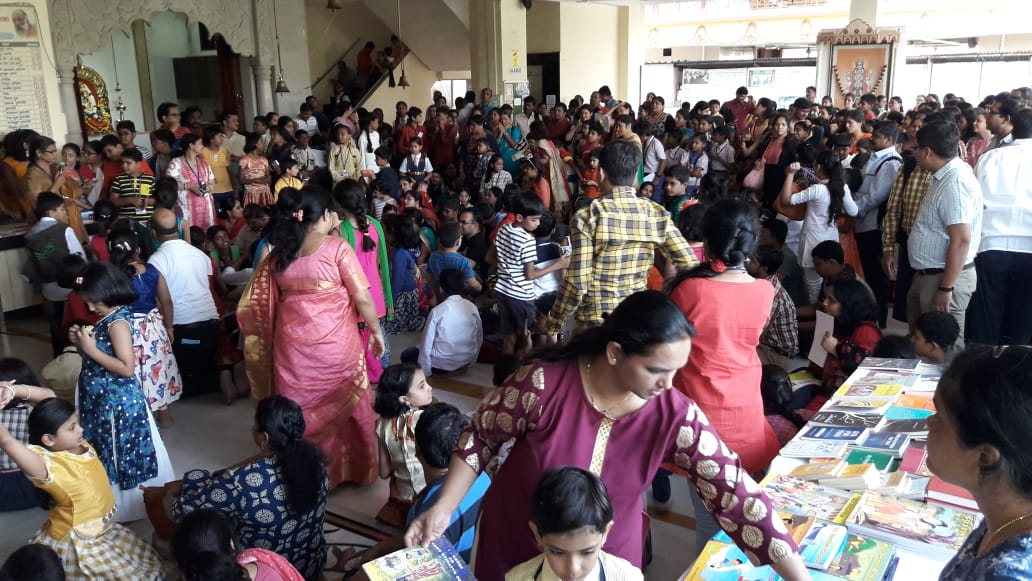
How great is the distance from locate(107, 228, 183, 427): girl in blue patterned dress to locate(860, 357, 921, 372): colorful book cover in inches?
131

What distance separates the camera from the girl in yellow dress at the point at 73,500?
2668mm

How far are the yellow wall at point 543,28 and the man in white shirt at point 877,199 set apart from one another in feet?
29.0

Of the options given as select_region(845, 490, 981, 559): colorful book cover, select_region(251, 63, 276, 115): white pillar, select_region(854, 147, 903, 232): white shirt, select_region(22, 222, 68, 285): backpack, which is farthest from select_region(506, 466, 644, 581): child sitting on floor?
select_region(251, 63, 276, 115): white pillar

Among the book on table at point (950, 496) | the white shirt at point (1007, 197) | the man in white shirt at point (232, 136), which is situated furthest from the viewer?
the man in white shirt at point (232, 136)

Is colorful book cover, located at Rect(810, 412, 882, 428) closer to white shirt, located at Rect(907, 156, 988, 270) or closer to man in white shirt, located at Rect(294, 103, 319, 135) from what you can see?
white shirt, located at Rect(907, 156, 988, 270)

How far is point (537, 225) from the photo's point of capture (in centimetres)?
471

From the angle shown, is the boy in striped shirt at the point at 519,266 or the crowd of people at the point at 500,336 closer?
the crowd of people at the point at 500,336

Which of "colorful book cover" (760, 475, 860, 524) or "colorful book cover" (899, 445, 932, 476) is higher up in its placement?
"colorful book cover" (899, 445, 932, 476)

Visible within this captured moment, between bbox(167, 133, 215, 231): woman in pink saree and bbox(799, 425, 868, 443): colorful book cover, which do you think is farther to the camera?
bbox(167, 133, 215, 231): woman in pink saree

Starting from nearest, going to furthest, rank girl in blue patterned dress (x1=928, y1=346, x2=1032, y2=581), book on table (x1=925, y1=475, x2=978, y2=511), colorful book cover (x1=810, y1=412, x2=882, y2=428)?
girl in blue patterned dress (x1=928, y1=346, x2=1032, y2=581), book on table (x1=925, y1=475, x2=978, y2=511), colorful book cover (x1=810, y1=412, x2=882, y2=428)

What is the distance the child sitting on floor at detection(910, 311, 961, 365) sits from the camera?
328cm

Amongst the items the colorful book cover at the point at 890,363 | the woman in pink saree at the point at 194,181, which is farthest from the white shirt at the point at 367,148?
the colorful book cover at the point at 890,363

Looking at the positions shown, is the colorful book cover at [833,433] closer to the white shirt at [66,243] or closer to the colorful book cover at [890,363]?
the colorful book cover at [890,363]

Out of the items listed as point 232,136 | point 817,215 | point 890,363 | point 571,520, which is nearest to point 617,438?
point 571,520
